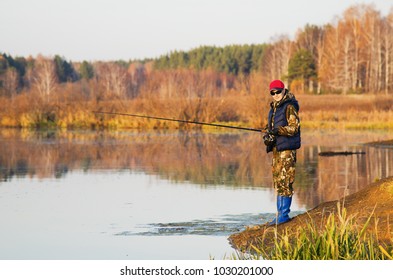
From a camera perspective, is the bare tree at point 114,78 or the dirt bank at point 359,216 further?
the bare tree at point 114,78

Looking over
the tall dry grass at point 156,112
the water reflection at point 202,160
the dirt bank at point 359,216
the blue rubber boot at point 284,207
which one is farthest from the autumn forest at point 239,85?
the blue rubber boot at point 284,207

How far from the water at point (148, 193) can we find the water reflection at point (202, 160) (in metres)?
0.03

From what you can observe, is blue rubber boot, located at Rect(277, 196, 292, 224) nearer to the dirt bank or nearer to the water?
the dirt bank

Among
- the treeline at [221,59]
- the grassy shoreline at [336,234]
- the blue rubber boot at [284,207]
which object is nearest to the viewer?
the grassy shoreline at [336,234]

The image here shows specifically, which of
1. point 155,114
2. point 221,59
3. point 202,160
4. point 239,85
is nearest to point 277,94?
point 202,160

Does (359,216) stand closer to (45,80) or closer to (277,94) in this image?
(277,94)

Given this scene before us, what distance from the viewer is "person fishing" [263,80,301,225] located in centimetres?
1052

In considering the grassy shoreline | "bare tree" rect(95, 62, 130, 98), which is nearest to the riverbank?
the grassy shoreline

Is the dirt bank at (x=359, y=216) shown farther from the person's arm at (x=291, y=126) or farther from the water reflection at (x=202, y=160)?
the water reflection at (x=202, y=160)

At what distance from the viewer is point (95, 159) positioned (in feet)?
78.9

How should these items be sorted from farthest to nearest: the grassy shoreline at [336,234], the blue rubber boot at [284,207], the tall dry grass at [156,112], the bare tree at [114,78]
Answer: the bare tree at [114,78]
the tall dry grass at [156,112]
the blue rubber boot at [284,207]
the grassy shoreline at [336,234]

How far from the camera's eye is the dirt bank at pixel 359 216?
32.5 ft
